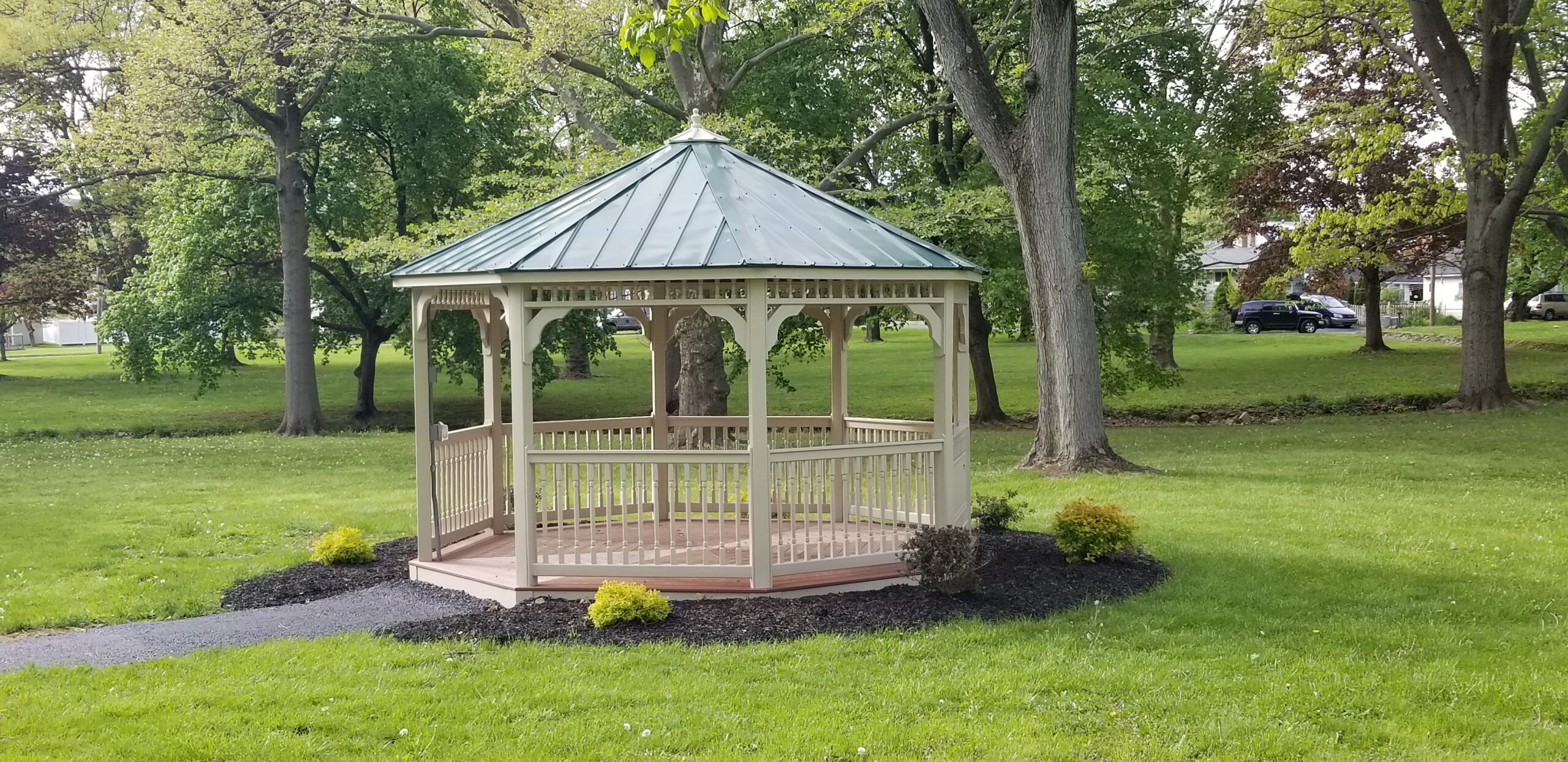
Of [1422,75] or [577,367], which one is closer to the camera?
[1422,75]

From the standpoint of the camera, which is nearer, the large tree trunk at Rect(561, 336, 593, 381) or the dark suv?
the large tree trunk at Rect(561, 336, 593, 381)

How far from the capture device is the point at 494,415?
464 inches

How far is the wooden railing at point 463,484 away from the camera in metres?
10.7

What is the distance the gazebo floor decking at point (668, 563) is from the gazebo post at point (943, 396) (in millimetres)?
472

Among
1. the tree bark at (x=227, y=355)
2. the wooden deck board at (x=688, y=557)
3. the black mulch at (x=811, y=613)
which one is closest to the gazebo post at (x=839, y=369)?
the wooden deck board at (x=688, y=557)

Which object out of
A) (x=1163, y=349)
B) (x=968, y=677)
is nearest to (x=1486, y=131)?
(x=1163, y=349)

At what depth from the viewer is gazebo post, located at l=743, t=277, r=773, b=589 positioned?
895cm

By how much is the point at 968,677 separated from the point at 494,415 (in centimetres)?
620

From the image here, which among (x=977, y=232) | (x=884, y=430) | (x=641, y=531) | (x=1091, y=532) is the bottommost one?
(x=1091, y=532)

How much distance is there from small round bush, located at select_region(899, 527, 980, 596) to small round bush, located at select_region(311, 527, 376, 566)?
5180 mm

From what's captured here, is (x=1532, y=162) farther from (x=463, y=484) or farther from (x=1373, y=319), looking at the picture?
(x=463, y=484)

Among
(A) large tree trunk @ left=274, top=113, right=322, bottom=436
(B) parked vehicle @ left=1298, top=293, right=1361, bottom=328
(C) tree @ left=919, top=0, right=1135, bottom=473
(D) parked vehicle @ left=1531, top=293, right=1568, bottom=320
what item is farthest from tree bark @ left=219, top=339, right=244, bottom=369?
(D) parked vehicle @ left=1531, top=293, right=1568, bottom=320

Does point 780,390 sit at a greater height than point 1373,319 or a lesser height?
lesser

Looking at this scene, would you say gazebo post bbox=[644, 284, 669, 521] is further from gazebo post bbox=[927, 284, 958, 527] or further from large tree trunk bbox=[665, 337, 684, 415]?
large tree trunk bbox=[665, 337, 684, 415]
